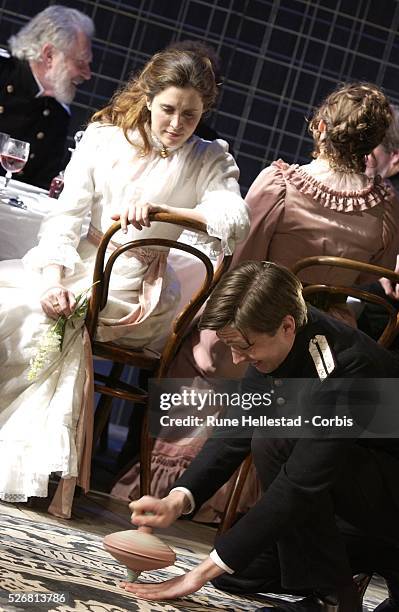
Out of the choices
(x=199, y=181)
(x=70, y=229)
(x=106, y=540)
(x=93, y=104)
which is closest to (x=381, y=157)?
(x=199, y=181)

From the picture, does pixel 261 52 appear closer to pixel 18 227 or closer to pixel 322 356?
pixel 18 227

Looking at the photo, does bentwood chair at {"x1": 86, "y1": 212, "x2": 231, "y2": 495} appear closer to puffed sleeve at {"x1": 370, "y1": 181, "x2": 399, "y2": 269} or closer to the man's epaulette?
puffed sleeve at {"x1": 370, "y1": 181, "x2": 399, "y2": 269}

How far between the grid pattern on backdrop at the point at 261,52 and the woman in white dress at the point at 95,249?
2138 millimetres

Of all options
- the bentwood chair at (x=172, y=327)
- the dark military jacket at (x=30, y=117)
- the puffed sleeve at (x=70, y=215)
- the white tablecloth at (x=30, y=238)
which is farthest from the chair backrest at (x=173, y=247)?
the dark military jacket at (x=30, y=117)

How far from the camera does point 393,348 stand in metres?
3.71

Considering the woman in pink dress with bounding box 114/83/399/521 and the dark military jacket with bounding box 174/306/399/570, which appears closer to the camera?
the dark military jacket with bounding box 174/306/399/570

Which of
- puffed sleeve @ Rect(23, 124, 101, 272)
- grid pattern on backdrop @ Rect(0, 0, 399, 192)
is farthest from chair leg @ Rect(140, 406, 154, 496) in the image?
grid pattern on backdrop @ Rect(0, 0, 399, 192)

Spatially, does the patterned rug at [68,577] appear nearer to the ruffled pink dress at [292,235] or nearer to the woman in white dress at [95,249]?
the woman in white dress at [95,249]

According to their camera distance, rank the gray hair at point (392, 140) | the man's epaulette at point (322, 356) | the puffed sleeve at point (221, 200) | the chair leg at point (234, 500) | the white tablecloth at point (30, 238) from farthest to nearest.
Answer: the gray hair at point (392, 140) < the white tablecloth at point (30, 238) < the chair leg at point (234, 500) < the puffed sleeve at point (221, 200) < the man's epaulette at point (322, 356)

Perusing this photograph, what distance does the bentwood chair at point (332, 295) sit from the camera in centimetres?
298

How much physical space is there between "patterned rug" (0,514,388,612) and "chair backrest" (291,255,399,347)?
78 cm

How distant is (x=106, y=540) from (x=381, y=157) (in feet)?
7.82

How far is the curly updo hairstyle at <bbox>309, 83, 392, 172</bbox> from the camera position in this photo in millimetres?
3277

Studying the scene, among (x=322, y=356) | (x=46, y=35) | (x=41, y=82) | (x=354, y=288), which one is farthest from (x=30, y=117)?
(x=322, y=356)
